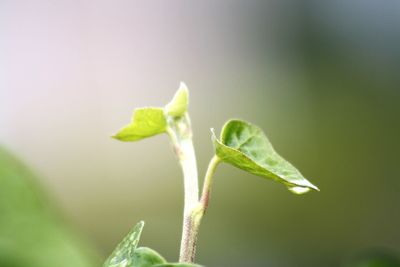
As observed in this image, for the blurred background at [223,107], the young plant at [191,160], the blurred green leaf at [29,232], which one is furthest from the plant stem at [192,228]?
the blurred background at [223,107]

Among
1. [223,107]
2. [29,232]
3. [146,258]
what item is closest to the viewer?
[146,258]

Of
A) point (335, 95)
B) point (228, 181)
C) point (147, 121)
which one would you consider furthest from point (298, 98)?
point (147, 121)

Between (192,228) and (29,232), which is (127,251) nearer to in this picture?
(192,228)

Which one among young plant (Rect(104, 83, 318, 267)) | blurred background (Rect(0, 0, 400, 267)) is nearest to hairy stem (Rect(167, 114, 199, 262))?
young plant (Rect(104, 83, 318, 267))

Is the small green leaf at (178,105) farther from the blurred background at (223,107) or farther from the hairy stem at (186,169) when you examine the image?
the blurred background at (223,107)

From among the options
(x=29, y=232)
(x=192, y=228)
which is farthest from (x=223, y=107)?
(x=192, y=228)

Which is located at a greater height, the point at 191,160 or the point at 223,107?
the point at 191,160
